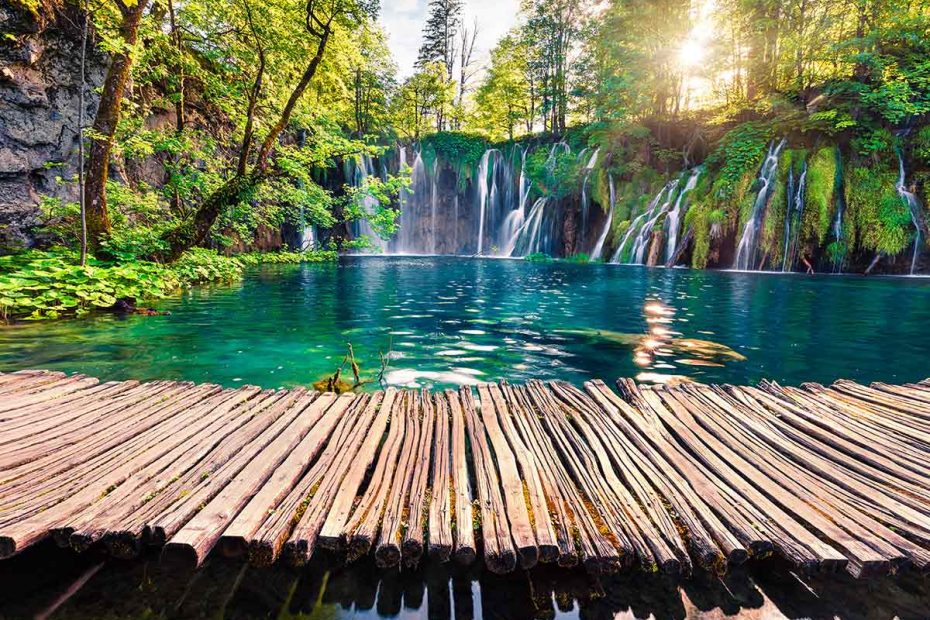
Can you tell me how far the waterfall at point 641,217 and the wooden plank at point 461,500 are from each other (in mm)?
23841

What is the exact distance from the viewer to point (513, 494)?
2225 mm

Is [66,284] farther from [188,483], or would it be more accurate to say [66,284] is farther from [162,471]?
[188,483]

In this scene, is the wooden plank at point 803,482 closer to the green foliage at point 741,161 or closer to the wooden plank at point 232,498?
the wooden plank at point 232,498

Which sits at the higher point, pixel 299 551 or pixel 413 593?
pixel 299 551

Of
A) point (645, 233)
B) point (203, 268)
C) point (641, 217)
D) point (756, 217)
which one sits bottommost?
point (203, 268)

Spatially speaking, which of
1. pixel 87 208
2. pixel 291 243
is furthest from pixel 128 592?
pixel 291 243

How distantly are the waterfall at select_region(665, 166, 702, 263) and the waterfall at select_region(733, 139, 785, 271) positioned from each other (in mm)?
2954

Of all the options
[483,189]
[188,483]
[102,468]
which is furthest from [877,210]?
[102,468]

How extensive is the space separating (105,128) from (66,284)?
3628mm

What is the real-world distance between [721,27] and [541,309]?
98.8 ft

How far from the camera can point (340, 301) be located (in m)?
11.5

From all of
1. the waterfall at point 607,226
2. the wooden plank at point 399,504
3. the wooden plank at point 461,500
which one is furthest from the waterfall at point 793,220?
the wooden plank at point 399,504

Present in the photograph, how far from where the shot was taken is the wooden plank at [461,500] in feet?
6.08

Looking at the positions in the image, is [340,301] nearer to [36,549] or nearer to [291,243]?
[36,549]
